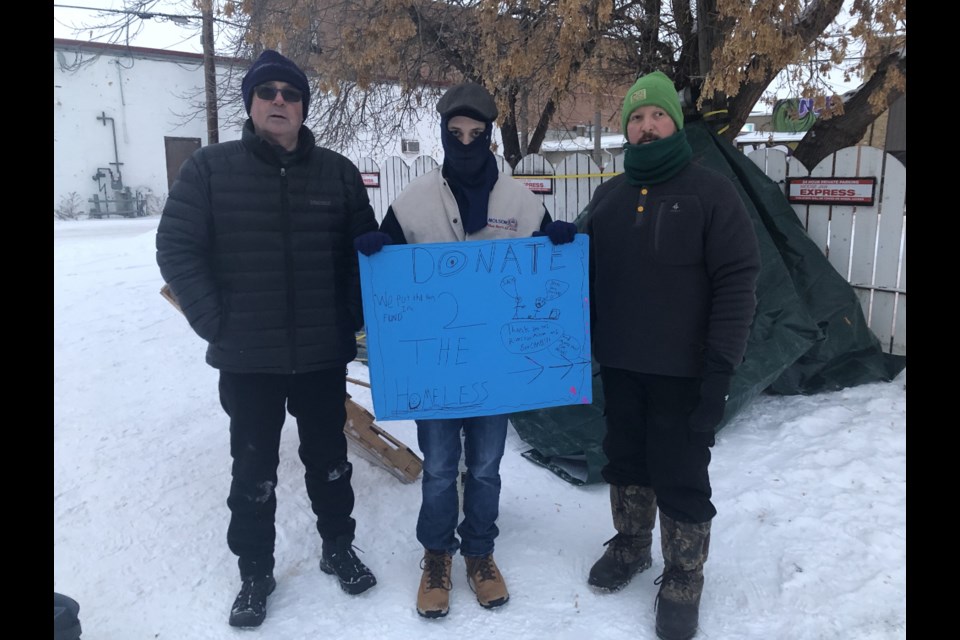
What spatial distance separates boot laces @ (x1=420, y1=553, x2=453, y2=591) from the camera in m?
2.73

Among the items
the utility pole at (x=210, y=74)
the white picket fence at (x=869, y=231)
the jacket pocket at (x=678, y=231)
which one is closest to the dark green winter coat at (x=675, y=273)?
the jacket pocket at (x=678, y=231)

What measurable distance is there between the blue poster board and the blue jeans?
6.0 inches

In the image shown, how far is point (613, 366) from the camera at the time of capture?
8.60 ft

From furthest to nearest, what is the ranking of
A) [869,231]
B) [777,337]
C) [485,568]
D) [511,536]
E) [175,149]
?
[175,149], [869,231], [777,337], [511,536], [485,568]

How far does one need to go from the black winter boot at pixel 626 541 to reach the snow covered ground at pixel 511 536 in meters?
0.07

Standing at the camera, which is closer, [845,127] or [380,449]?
[380,449]

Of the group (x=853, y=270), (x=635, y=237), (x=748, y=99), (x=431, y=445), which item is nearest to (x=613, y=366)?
(x=635, y=237)

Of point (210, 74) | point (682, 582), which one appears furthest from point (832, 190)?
point (210, 74)

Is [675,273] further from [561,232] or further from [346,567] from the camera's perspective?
[346,567]

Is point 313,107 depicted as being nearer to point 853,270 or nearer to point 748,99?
point 748,99

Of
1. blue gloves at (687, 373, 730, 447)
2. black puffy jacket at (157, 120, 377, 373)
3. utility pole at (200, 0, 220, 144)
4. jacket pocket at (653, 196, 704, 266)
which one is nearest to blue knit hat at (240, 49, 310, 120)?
black puffy jacket at (157, 120, 377, 373)

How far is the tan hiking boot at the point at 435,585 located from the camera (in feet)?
8.71

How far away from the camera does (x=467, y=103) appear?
241 centimetres

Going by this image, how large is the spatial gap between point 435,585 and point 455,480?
45 cm
